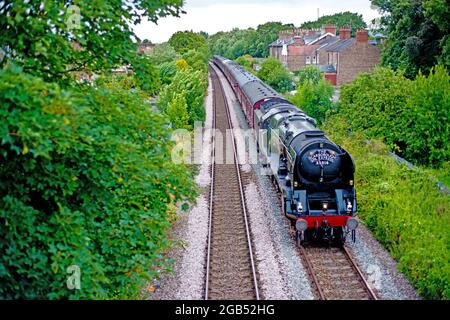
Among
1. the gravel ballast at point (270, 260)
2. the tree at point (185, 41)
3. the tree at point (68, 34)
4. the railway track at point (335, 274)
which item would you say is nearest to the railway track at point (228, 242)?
the gravel ballast at point (270, 260)

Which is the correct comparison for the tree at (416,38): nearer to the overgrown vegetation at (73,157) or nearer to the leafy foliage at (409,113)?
the leafy foliage at (409,113)

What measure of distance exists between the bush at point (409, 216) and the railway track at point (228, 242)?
4148 millimetres

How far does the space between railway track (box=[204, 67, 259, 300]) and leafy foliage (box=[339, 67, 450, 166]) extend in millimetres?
8142

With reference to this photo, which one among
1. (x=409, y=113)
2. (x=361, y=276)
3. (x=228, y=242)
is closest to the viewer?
(x=361, y=276)

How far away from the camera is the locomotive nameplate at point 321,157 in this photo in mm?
15102

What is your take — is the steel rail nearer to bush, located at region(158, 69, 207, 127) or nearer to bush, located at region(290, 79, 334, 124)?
bush, located at region(158, 69, 207, 127)

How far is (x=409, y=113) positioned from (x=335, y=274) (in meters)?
14.5

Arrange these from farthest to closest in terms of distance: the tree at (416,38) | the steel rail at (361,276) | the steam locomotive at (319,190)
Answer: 1. the tree at (416,38)
2. the steam locomotive at (319,190)
3. the steel rail at (361,276)

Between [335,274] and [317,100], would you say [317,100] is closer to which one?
[317,100]

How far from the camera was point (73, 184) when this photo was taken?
7539 mm

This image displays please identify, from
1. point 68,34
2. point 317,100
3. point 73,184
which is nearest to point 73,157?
point 73,184

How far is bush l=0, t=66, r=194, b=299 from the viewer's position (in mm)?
6617

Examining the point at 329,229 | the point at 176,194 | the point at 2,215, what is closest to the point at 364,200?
the point at 329,229
